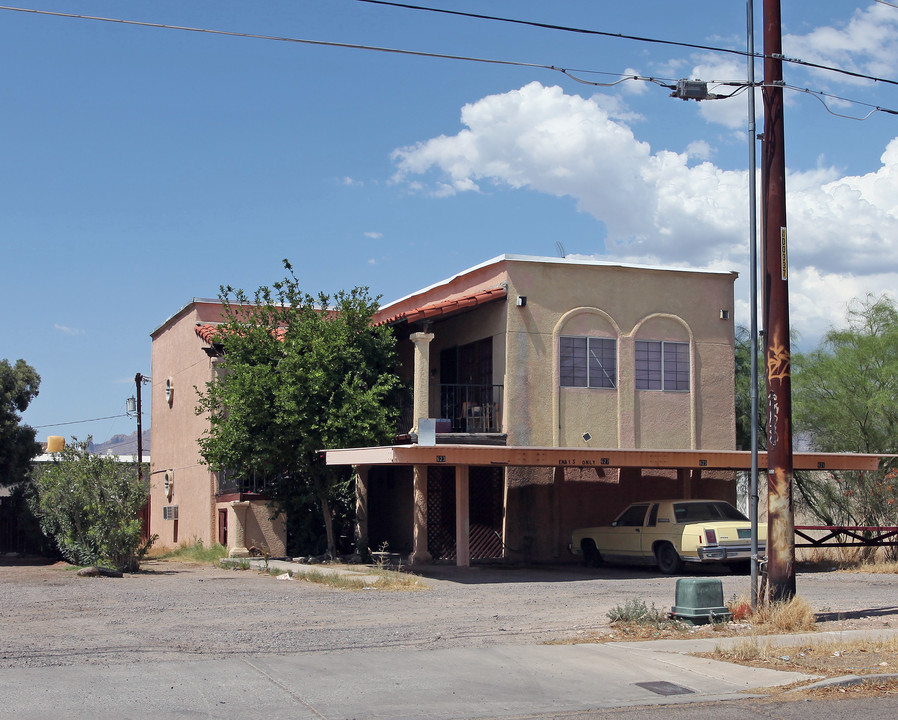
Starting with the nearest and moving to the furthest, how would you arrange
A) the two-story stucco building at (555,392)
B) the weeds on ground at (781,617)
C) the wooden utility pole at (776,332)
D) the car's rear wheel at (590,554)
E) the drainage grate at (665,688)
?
the drainage grate at (665,688), the weeds on ground at (781,617), the wooden utility pole at (776,332), the car's rear wheel at (590,554), the two-story stucco building at (555,392)

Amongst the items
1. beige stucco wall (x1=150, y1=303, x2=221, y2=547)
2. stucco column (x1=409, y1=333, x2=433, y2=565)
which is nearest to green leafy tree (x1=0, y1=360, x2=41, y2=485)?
beige stucco wall (x1=150, y1=303, x2=221, y2=547)

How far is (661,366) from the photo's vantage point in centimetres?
2562

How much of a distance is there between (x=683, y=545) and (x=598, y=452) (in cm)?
247

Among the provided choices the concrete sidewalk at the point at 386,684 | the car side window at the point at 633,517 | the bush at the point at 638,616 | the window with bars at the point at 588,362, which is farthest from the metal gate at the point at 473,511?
the concrete sidewalk at the point at 386,684

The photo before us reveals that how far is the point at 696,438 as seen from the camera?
2573cm

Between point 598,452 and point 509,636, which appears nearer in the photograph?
point 509,636

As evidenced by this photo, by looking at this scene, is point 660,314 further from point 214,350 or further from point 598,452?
point 214,350

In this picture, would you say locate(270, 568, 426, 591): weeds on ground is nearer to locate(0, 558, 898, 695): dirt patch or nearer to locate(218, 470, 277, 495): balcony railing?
locate(0, 558, 898, 695): dirt patch

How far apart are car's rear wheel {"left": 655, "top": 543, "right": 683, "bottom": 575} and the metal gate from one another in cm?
434

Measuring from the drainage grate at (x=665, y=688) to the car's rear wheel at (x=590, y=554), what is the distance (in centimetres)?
1383

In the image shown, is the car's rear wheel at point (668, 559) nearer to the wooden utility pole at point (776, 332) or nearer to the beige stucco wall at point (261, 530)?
the wooden utility pole at point (776, 332)

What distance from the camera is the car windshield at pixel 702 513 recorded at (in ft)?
69.2

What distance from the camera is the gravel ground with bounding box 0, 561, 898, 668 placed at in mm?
11875

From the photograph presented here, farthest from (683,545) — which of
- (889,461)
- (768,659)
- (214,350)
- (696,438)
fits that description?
(214,350)
